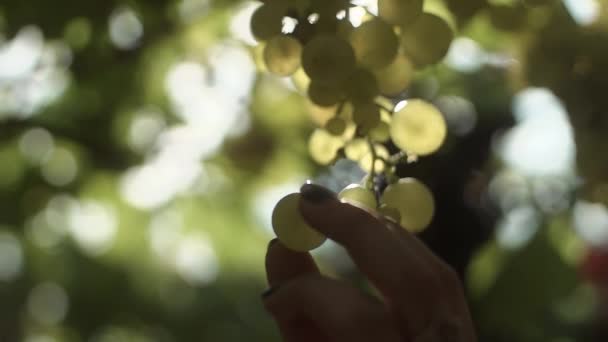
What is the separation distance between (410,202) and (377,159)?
0.04 metres

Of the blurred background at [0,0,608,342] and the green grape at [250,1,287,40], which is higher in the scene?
the green grape at [250,1,287,40]

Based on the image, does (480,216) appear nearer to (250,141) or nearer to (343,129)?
(250,141)

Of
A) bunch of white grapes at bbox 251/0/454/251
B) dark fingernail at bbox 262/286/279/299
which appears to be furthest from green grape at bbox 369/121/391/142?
dark fingernail at bbox 262/286/279/299

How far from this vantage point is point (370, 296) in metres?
0.31

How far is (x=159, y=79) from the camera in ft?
2.29

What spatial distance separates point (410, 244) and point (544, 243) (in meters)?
0.42

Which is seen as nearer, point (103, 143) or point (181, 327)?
point (103, 143)

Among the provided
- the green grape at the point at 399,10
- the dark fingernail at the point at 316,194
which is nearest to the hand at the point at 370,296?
the dark fingernail at the point at 316,194

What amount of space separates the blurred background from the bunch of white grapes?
9 centimetres

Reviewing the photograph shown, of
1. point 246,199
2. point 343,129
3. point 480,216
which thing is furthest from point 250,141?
→ point 343,129

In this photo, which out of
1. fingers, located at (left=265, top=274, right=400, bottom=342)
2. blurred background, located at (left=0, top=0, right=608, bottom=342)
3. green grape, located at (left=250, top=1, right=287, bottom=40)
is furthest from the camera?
blurred background, located at (left=0, top=0, right=608, bottom=342)

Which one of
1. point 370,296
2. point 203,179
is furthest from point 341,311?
point 203,179

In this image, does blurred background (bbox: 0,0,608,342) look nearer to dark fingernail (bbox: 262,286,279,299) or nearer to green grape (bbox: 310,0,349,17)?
green grape (bbox: 310,0,349,17)

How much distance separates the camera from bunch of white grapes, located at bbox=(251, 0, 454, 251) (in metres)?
0.37
